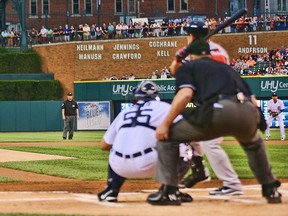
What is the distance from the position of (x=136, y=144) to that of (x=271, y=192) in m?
1.53

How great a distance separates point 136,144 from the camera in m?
9.75

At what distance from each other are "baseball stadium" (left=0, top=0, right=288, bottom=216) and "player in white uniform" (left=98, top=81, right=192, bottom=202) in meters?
0.01

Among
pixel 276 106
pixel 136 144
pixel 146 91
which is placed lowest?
pixel 276 106

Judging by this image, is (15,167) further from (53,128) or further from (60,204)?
(53,128)

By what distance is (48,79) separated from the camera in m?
55.3

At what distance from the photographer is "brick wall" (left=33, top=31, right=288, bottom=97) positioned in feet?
183

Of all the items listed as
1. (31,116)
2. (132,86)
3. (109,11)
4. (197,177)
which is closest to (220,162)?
(197,177)

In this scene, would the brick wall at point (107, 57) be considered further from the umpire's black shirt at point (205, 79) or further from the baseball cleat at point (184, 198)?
the umpire's black shirt at point (205, 79)

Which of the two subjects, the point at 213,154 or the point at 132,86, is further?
the point at 132,86

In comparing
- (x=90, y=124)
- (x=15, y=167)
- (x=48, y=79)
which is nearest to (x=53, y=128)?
(x=90, y=124)

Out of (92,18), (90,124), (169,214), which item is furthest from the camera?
(92,18)

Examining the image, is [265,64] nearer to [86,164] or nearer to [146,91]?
[86,164]

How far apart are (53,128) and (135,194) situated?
1393 inches

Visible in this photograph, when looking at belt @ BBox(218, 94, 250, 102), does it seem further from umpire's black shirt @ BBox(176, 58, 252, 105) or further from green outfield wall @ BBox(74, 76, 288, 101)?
Result: green outfield wall @ BBox(74, 76, 288, 101)
